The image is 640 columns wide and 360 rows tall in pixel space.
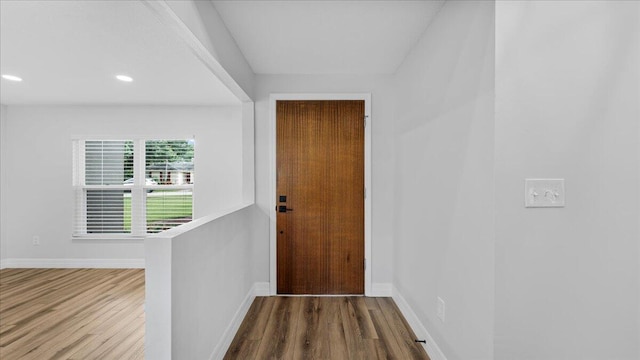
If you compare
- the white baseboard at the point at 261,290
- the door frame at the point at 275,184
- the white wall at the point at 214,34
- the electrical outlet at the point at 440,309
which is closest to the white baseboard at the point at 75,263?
the white baseboard at the point at 261,290

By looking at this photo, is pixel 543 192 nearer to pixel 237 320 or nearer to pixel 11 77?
pixel 237 320

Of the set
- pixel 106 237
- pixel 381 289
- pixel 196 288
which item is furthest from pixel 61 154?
pixel 381 289

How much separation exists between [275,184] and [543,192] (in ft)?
8.18

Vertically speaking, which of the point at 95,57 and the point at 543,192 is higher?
the point at 95,57

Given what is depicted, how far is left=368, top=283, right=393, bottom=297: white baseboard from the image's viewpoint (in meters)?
3.52

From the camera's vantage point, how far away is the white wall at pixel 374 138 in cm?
352

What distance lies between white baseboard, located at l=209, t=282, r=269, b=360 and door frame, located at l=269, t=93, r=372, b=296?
11cm

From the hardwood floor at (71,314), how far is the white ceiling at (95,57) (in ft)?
7.86

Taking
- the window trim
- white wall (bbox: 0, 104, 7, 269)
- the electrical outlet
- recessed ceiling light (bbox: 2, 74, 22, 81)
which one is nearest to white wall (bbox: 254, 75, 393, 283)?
the electrical outlet

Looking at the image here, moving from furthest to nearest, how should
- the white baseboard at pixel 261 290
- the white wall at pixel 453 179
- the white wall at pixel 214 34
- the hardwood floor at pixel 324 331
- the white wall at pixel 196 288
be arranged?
the white baseboard at pixel 261 290 < the hardwood floor at pixel 324 331 < the white wall at pixel 214 34 < the white wall at pixel 453 179 < the white wall at pixel 196 288

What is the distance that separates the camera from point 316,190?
3.52 meters

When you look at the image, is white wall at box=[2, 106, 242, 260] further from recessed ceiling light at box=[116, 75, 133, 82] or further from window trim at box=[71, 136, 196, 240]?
recessed ceiling light at box=[116, 75, 133, 82]

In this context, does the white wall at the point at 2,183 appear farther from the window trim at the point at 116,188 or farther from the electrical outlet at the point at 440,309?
the electrical outlet at the point at 440,309

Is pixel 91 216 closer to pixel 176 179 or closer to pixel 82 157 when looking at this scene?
pixel 82 157
